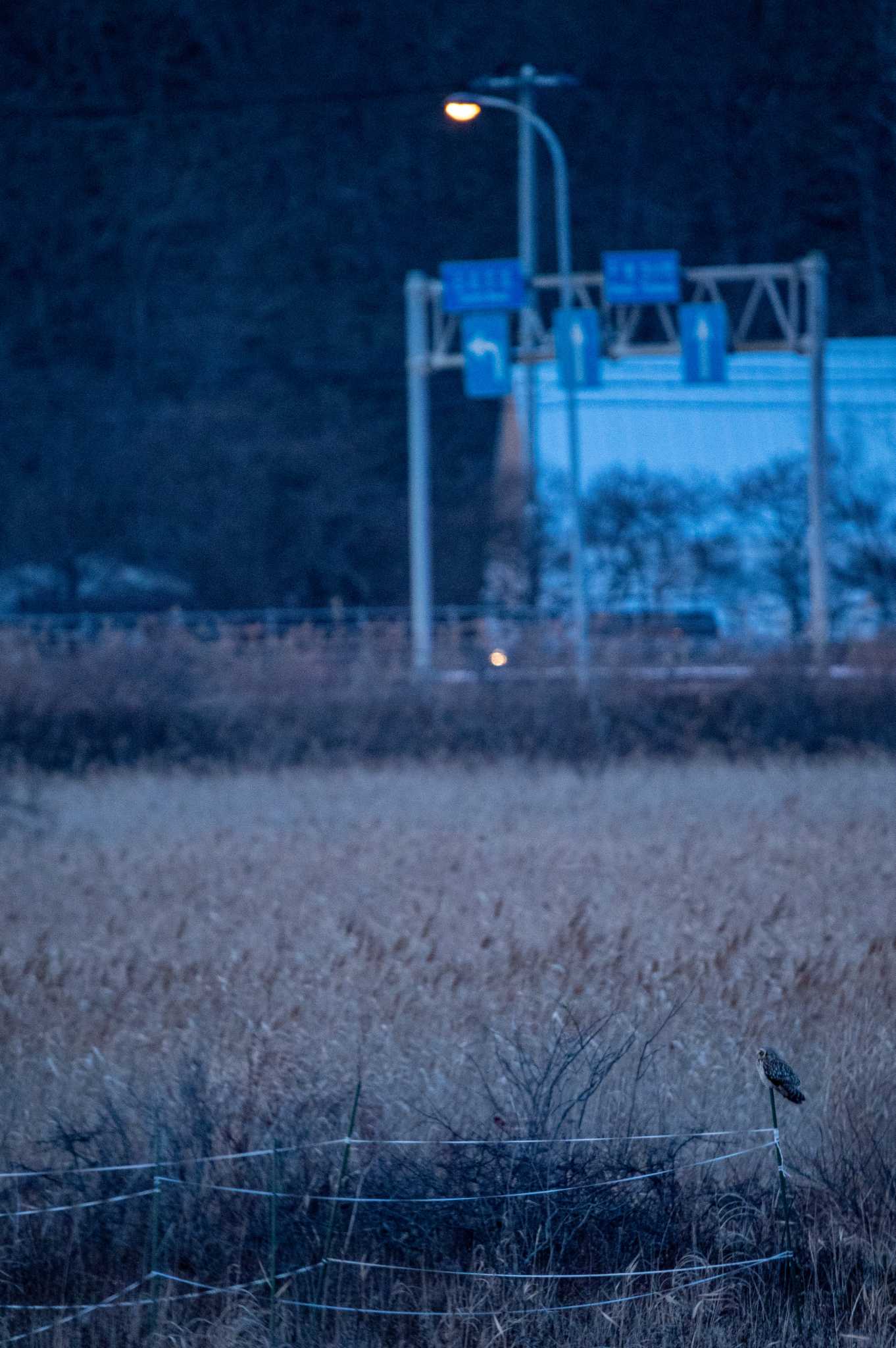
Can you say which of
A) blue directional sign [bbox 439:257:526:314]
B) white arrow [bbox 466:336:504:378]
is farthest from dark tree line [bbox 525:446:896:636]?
blue directional sign [bbox 439:257:526:314]

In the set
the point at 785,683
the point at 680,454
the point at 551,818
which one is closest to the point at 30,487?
the point at 680,454

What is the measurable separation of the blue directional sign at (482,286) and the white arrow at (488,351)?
45 centimetres

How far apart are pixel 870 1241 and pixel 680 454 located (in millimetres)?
29969

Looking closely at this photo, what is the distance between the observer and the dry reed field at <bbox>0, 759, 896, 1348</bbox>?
4.31 metres

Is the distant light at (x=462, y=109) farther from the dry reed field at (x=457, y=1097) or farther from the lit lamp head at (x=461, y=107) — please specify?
the dry reed field at (x=457, y=1097)

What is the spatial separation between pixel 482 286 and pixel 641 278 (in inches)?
88.5

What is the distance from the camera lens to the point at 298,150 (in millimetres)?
49469

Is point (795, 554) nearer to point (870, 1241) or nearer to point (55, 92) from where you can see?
point (870, 1241)

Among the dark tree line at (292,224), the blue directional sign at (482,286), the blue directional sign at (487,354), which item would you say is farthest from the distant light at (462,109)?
the dark tree line at (292,224)

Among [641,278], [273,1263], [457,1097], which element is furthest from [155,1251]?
[641,278]

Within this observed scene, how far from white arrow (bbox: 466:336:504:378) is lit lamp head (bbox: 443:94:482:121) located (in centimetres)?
428

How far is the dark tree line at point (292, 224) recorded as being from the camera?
122 feet

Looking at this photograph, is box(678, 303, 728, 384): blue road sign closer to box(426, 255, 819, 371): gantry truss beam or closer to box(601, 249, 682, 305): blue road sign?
box(426, 255, 819, 371): gantry truss beam

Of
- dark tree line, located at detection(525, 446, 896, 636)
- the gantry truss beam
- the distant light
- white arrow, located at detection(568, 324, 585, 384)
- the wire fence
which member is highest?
the distant light
